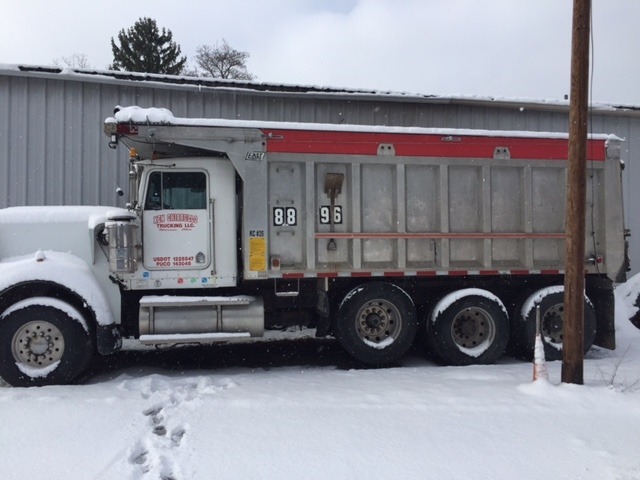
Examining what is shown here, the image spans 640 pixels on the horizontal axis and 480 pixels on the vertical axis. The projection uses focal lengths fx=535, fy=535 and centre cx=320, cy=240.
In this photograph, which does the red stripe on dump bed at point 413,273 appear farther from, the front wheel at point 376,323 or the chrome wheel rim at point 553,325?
the chrome wheel rim at point 553,325

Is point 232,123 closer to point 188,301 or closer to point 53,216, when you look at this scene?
point 188,301

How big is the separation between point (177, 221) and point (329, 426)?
356 centimetres

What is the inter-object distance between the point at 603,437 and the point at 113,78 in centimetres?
994

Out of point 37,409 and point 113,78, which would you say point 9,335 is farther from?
point 113,78

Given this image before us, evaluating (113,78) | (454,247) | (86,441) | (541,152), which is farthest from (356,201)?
(113,78)

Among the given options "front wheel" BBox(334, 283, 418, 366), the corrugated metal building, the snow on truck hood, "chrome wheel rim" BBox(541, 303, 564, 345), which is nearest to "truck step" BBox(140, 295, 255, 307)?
the snow on truck hood

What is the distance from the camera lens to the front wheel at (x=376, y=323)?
288 inches

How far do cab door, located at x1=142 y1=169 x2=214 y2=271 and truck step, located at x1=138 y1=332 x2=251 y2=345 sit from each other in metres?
0.87

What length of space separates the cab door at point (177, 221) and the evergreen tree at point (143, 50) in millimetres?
26715

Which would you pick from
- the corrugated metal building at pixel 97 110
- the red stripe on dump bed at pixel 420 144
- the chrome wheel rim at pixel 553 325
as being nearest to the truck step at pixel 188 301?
the red stripe on dump bed at pixel 420 144

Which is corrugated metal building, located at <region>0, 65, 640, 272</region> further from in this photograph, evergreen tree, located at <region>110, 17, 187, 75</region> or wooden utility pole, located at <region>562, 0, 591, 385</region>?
evergreen tree, located at <region>110, 17, 187, 75</region>

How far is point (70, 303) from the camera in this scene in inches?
262

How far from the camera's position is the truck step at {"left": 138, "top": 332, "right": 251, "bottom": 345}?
6.79 meters

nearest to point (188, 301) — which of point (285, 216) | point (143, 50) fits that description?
point (285, 216)
